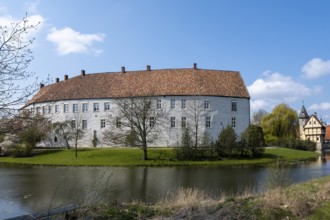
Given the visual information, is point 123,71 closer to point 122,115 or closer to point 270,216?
point 122,115

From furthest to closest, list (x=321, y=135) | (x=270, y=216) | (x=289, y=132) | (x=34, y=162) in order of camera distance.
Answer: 1. (x=321, y=135)
2. (x=289, y=132)
3. (x=34, y=162)
4. (x=270, y=216)

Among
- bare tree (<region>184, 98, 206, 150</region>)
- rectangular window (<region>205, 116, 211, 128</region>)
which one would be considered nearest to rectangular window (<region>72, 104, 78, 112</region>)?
bare tree (<region>184, 98, 206, 150</region>)

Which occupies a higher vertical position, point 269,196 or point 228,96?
point 228,96

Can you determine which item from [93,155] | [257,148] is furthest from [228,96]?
[93,155]

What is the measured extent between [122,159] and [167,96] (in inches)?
544

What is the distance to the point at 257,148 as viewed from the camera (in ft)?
130

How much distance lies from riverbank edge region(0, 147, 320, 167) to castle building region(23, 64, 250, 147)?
705cm

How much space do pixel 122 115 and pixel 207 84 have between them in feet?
43.3

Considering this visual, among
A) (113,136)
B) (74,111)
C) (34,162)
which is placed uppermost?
(74,111)

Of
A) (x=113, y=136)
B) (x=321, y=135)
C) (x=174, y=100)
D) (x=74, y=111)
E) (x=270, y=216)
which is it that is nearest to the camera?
(x=270, y=216)

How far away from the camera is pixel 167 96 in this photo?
48.3m

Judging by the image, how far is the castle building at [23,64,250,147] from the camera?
4778cm

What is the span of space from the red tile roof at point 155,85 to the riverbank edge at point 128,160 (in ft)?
31.6

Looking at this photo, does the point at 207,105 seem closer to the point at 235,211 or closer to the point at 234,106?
the point at 234,106
